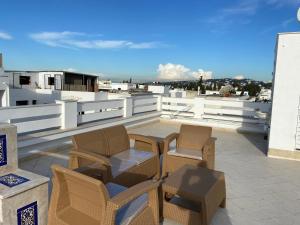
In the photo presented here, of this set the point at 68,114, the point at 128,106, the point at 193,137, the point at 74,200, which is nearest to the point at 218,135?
the point at 128,106

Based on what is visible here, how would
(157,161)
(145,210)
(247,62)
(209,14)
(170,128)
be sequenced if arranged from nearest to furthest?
(145,210)
(157,161)
(170,128)
(209,14)
(247,62)

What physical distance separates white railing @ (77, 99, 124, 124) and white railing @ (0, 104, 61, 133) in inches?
27.6

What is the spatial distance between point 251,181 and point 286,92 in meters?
2.23

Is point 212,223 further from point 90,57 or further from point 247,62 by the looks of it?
point 90,57

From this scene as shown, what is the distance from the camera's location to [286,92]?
16.8 ft

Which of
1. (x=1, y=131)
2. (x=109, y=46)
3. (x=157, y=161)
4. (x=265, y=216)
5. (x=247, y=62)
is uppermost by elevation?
(x=109, y=46)

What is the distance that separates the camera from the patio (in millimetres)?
2891

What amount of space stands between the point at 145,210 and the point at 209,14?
602 inches

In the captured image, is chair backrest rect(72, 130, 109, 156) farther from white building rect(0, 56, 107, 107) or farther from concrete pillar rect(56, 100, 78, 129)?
white building rect(0, 56, 107, 107)

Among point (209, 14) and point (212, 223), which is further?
point (209, 14)

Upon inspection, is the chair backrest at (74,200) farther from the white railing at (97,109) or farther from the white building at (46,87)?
the white building at (46,87)

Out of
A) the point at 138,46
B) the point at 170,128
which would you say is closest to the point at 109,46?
the point at 138,46

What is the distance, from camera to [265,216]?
2900 mm

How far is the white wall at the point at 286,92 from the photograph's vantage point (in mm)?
4988
